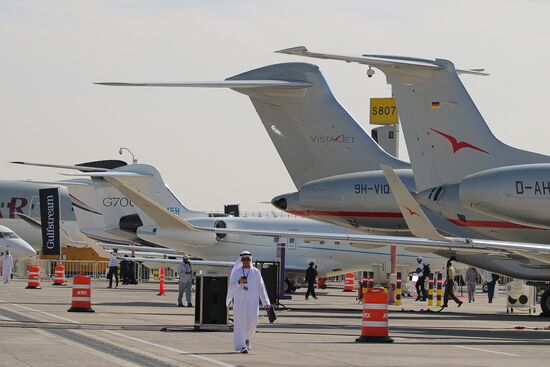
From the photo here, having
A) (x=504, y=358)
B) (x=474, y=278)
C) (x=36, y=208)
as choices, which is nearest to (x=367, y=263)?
(x=474, y=278)

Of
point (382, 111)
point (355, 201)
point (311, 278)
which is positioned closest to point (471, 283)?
point (311, 278)

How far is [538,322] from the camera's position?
30.4m

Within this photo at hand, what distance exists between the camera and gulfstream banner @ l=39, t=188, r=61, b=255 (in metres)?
58.2

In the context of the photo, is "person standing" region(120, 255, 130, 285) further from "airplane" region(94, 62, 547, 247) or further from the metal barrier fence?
"airplane" region(94, 62, 547, 247)

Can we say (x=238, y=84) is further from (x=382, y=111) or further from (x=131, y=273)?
(x=131, y=273)

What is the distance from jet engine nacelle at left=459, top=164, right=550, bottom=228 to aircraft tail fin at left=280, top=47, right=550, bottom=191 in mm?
3040

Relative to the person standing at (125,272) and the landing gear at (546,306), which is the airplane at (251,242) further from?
the landing gear at (546,306)

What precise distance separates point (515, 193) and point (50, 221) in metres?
36.9

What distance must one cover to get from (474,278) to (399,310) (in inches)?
425

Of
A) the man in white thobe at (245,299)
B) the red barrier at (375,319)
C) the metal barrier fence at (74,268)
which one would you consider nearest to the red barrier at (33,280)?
the metal barrier fence at (74,268)

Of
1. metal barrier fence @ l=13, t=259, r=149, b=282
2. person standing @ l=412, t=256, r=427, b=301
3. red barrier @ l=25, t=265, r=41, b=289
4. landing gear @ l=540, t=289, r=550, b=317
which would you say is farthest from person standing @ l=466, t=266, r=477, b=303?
metal barrier fence @ l=13, t=259, r=149, b=282

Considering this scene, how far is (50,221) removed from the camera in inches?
2296

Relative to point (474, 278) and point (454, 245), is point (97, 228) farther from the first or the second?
point (454, 245)

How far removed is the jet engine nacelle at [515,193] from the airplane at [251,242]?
1875 centimetres
